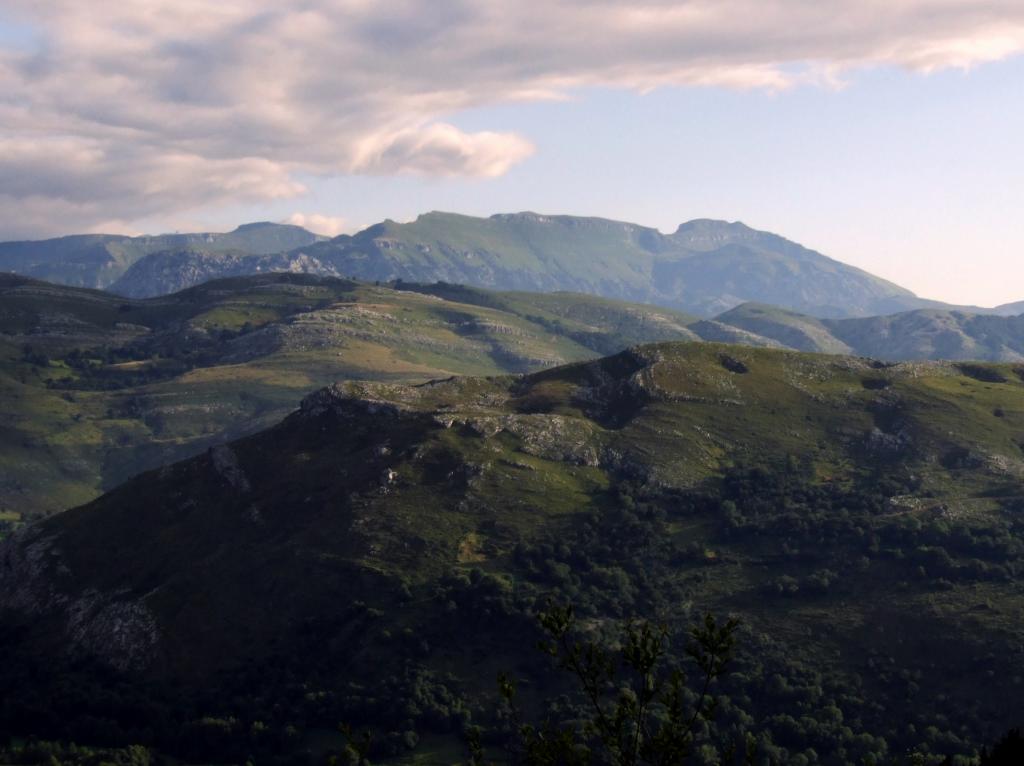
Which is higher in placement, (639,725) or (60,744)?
(639,725)

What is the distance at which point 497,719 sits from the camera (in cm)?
19200

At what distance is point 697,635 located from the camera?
4394 centimetres

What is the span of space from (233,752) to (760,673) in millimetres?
99234

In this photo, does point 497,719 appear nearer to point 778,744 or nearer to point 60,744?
point 778,744

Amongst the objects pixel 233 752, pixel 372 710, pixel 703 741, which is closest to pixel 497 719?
pixel 372 710

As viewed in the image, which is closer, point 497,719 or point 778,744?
point 778,744

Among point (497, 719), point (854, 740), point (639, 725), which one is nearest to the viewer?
point (639, 725)

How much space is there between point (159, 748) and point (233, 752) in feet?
51.2

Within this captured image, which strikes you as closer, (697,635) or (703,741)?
(697,635)

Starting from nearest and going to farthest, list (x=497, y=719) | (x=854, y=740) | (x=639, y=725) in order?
(x=639, y=725) < (x=854, y=740) < (x=497, y=719)

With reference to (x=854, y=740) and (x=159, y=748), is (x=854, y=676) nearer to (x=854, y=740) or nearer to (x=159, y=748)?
(x=854, y=740)

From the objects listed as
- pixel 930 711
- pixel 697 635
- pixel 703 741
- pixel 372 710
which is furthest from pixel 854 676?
pixel 697 635

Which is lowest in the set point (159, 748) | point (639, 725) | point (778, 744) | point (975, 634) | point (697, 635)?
point (159, 748)

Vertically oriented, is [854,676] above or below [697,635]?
below
